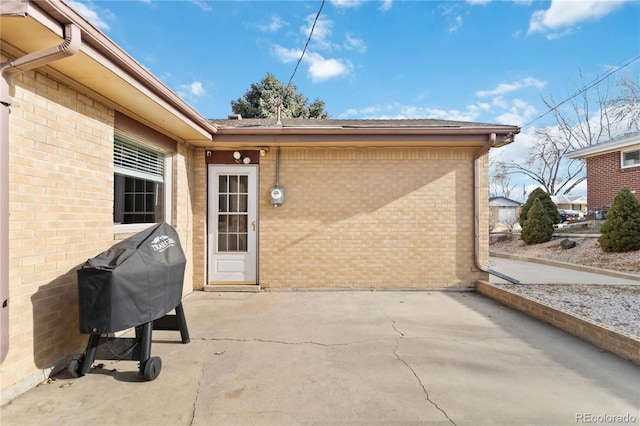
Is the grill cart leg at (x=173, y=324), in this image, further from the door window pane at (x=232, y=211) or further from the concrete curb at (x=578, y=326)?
the concrete curb at (x=578, y=326)

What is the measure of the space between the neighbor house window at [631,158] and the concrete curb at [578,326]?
12557 mm

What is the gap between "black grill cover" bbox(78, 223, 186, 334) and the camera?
2.57 metres

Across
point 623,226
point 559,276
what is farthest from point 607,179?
point 559,276

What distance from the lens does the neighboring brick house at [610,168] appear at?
479 inches

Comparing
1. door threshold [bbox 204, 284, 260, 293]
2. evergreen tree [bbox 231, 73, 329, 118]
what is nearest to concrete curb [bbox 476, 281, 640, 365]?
door threshold [bbox 204, 284, 260, 293]

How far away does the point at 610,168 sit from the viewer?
13.2 meters

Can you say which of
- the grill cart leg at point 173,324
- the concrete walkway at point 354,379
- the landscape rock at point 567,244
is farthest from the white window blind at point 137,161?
the landscape rock at point 567,244

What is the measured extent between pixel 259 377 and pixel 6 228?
8.20ft

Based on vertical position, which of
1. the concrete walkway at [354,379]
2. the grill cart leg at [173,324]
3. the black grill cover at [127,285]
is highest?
the black grill cover at [127,285]

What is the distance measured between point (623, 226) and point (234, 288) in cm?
1096

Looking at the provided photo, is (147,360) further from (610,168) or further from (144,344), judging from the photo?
(610,168)

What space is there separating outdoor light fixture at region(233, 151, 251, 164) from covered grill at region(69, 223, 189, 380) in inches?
120

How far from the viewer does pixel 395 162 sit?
611 centimetres

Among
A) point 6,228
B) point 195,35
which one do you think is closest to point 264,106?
point 195,35
